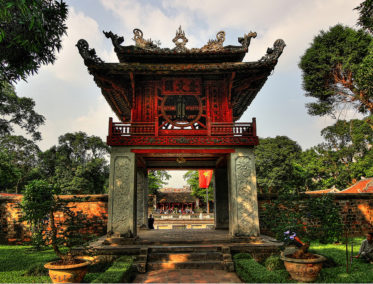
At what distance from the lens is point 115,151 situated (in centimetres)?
917

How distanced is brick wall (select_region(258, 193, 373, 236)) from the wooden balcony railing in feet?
12.7

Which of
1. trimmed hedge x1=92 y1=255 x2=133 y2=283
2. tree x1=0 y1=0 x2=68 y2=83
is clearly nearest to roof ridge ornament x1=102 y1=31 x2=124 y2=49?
tree x1=0 y1=0 x2=68 y2=83

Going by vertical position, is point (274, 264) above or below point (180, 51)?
below

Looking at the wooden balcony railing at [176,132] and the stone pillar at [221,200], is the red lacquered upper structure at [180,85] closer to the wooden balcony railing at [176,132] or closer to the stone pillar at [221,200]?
the wooden balcony railing at [176,132]

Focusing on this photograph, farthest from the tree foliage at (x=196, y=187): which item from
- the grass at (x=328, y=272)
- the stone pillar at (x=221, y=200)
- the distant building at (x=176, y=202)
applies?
the grass at (x=328, y=272)

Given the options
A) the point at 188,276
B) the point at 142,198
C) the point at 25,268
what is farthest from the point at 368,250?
the point at 142,198

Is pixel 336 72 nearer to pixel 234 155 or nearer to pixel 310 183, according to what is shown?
pixel 234 155

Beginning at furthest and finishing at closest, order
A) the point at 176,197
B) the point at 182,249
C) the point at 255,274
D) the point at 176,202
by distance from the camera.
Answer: the point at 176,197, the point at 176,202, the point at 182,249, the point at 255,274

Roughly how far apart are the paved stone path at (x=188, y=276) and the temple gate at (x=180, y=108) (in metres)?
1.95

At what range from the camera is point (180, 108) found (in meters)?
10.6

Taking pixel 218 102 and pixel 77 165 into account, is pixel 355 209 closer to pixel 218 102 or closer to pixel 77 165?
pixel 218 102

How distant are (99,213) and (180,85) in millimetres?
6861

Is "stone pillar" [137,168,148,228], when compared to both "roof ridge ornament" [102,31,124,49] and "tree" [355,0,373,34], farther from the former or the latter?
"tree" [355,0,373,34]

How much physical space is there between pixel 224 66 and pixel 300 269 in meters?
6.77
